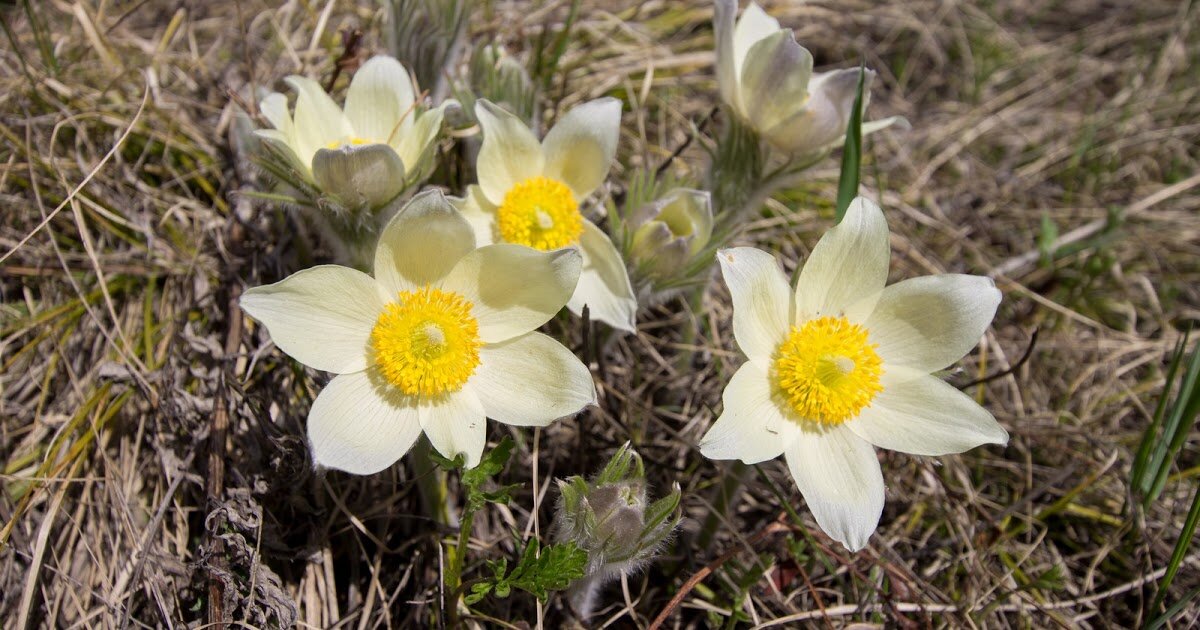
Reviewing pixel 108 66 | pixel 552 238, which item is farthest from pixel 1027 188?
pixel 108 66

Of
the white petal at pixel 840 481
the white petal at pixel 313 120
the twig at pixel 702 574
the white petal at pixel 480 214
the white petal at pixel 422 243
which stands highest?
the white petal at pixel 313 120

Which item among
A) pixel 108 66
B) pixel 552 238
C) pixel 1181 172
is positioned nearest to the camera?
pixel 552 238

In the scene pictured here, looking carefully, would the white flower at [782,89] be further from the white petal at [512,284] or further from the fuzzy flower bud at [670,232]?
the white petal at [512,284]

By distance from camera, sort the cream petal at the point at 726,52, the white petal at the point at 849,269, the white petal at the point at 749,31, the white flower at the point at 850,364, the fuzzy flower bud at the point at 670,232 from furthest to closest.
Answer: the white petal at the point at 749,31 < the cream petal at the point at 726,52 < the fuzzy flower bud at the point at 670,232 < the white petal at the point at 849,269 < the white flower at the point at 850,364

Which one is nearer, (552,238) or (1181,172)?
(552,238)

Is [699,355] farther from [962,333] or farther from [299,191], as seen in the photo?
[299,191]

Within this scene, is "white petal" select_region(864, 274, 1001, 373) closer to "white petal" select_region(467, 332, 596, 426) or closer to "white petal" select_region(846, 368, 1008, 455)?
"white petal" select_region(846, 368, 1008, 455)

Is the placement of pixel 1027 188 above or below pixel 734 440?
below

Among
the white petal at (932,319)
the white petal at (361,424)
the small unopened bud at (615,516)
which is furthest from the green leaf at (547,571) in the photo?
the white petal at (932,319)
